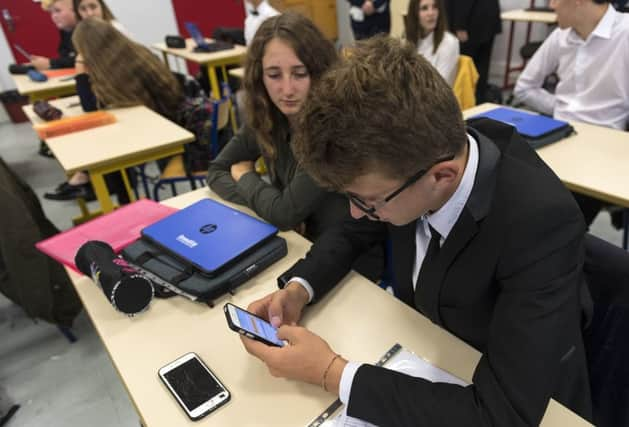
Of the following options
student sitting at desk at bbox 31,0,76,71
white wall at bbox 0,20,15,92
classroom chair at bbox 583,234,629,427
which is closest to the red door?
white wall at bbox 0,20,15,92

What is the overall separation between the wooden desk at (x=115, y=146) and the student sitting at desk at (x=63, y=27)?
5.82 ft

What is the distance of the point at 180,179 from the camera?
253cm

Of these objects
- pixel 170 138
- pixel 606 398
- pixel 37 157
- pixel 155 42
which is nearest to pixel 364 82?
pixel 606 398

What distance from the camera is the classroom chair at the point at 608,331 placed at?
2.68 feet

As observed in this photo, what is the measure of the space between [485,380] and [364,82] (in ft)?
1.62

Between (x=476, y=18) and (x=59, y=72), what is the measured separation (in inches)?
158

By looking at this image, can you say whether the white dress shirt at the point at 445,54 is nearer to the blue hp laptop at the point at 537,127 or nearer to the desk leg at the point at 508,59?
the blue hp laptop at the point at 537,127

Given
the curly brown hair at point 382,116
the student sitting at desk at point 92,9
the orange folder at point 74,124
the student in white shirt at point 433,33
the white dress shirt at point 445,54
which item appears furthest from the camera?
the student sitting at desk at point 92,9

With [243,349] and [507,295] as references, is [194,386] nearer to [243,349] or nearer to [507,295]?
[243,349]

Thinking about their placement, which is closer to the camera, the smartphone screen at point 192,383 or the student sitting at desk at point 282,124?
the smartphone screen at point 192,383

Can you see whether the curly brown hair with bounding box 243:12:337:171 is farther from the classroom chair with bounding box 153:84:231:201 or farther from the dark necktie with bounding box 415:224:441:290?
the classroom chair with bounding box 153:84:231:201

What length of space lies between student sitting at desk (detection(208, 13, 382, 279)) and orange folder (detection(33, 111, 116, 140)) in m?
1.16

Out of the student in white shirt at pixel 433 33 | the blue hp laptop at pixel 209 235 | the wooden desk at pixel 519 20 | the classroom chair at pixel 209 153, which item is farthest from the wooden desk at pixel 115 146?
the wooden desk at pixel 519 20

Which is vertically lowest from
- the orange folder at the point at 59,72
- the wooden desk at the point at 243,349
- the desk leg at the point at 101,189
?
the desk leg at the point at 101,189
